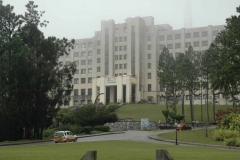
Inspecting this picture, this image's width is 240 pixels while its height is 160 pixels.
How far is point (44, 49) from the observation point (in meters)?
45.5

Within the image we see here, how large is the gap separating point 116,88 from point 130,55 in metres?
11.8

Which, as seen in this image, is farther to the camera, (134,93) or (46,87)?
(134,93)

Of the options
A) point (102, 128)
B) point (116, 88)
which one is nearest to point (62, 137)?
point (102, 128)

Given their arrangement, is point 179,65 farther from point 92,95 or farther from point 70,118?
point 92,95

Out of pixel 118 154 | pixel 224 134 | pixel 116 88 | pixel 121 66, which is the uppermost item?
pixel 121 66

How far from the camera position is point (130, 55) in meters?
114

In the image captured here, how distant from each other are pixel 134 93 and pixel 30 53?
70.9m

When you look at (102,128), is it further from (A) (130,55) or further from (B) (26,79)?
(A) (130,55)

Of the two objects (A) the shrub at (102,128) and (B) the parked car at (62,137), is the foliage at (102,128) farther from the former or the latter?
(B) the parked car at (62,137)

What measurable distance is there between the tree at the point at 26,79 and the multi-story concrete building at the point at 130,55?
62.5 m

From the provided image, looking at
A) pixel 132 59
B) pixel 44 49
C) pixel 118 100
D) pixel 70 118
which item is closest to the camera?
pixel 44 49

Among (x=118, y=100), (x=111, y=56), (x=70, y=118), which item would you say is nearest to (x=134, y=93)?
(x=118, y=100)

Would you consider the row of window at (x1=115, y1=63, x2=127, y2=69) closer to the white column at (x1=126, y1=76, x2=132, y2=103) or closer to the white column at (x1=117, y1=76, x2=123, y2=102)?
the white column at (x1=117, y1=76, x2=123, y2=102)

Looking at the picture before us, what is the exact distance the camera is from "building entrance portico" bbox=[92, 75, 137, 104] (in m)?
107
